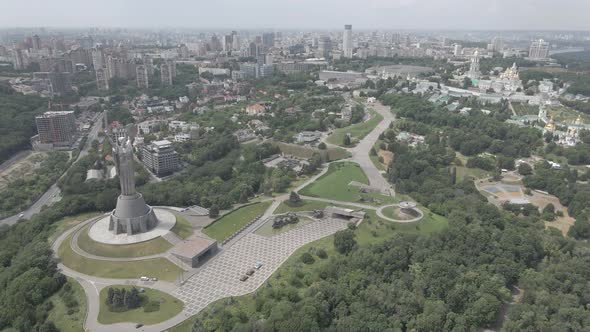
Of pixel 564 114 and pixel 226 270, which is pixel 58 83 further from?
pixel 564 114

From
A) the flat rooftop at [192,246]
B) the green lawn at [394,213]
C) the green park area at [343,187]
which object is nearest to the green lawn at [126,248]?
the flat rooftop at [192,246]

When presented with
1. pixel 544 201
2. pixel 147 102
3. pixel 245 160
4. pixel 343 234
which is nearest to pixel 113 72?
pixel 147 102

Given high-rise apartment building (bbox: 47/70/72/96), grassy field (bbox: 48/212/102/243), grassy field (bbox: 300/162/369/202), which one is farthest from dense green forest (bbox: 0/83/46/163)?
grassy field (bbox: 300/162/369/202)

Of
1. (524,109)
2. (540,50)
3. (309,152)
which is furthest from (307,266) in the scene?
(540,50)

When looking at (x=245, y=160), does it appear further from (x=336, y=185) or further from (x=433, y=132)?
(x=433, y=132)

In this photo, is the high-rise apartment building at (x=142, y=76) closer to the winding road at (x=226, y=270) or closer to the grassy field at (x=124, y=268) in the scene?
the winding road at (x=226, y=270)
